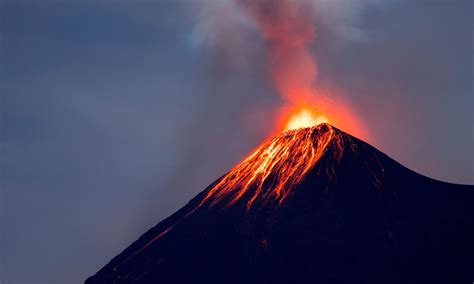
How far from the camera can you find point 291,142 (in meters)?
135

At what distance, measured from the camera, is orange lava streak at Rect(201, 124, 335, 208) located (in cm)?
12450

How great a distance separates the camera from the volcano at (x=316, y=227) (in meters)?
111

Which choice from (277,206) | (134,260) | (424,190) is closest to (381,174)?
(424,190)

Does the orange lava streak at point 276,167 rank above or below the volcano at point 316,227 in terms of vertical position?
above

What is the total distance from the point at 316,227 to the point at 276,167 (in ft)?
52.1

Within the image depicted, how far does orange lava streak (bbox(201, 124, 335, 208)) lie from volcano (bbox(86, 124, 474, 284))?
171 millimetres

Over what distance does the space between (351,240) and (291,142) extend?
2390 cm

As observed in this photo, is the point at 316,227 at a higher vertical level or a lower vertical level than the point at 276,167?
lower

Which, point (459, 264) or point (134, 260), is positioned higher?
point (134, 260)

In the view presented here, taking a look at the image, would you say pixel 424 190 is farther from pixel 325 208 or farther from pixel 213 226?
pixel 213 226

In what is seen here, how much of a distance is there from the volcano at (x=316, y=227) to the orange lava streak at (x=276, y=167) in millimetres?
171

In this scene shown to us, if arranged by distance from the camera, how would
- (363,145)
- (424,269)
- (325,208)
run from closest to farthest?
(424,269) < (325,208) < (363,145)

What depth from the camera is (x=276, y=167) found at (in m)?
130

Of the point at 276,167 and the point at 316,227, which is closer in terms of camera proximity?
the point at 316,227
